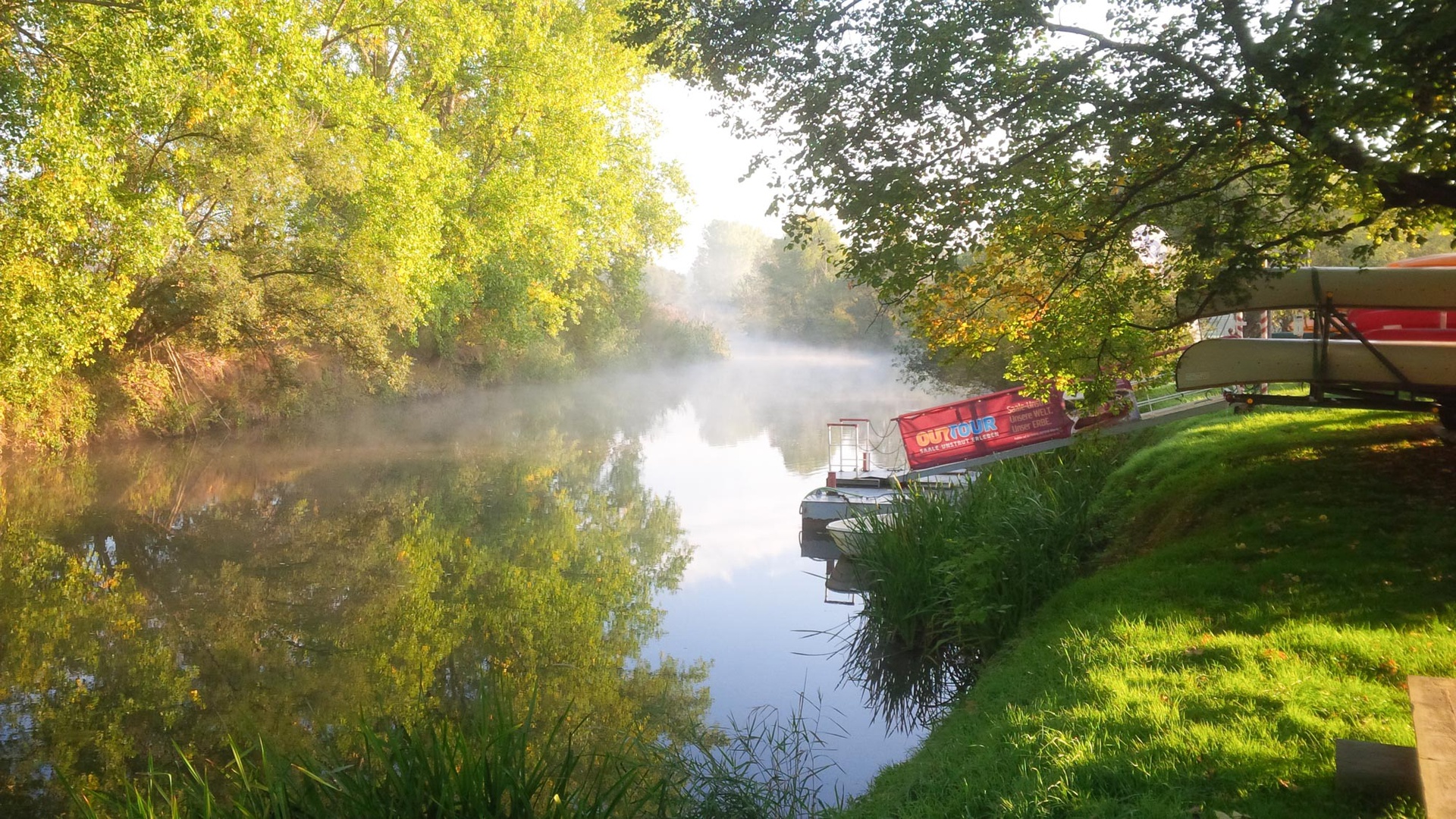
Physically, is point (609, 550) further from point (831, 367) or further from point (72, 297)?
point (831, 367)

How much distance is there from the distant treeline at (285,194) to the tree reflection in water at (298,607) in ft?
10.2

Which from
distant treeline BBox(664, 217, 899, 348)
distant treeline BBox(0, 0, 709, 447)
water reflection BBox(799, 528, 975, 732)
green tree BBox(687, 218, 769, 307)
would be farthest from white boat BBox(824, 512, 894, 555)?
green tree BBox(687, 218, 769, 307)

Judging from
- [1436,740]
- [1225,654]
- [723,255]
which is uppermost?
[723,255]

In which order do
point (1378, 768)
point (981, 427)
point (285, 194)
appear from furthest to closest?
point (285, 194) → point (981, 427) → point (1378, 768)

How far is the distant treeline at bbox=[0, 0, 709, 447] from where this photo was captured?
12539 millimetres

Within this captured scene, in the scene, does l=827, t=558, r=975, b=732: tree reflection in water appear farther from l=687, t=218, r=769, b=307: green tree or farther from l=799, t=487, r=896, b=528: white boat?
l=687, t=218, r=769, b=307: green tree

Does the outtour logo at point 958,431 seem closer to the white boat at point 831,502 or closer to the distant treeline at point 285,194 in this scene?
the white boat at point 831,502

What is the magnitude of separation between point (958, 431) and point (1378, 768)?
40.2ft

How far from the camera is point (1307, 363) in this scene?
796 cm

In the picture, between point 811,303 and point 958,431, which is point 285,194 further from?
point 811,303

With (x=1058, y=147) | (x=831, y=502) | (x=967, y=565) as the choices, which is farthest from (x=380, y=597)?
(x=1058, y=147)

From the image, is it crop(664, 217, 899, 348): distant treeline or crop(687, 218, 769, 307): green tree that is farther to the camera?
crop(687, 218, 769, 307): green tree

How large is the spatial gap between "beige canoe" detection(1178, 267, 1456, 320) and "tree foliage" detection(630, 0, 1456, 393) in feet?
0.76

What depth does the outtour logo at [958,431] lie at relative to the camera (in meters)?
15.2
